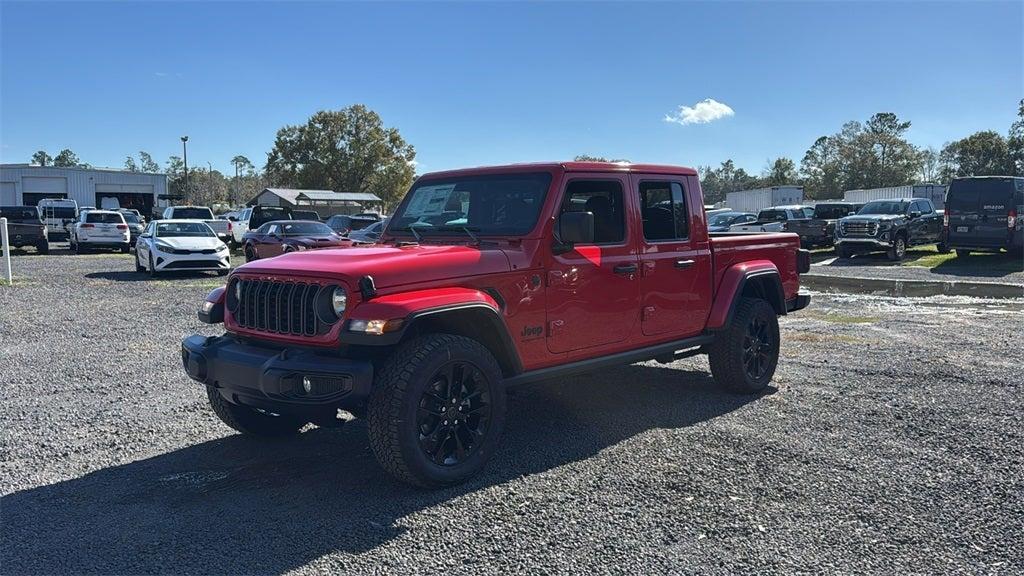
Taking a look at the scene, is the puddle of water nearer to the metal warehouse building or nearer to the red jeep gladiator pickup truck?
the red jeep gladiator pickup truck

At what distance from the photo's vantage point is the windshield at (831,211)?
1084 inches

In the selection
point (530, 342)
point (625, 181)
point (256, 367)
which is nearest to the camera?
point (256, 367)

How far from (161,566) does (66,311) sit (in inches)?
367

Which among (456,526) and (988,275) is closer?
(456,526)

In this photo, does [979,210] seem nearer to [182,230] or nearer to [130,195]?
[182,230]

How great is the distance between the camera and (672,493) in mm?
4285

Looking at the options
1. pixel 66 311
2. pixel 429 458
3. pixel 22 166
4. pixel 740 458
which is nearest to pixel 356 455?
pixel 429 458

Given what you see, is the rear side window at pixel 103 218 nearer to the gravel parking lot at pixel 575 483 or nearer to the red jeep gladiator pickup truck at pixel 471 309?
the gravel parking lot at pixel 575 483

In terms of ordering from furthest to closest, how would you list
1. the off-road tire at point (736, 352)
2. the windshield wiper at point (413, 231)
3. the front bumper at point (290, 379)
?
the off-road tire at point (736, 352)
the windshield wiper at point (413, 231)
the front bumper at point (290, 379)

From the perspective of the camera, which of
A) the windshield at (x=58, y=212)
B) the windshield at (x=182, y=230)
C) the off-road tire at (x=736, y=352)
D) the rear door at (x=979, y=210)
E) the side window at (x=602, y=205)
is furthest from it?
the windshield at (x=58, y=212)

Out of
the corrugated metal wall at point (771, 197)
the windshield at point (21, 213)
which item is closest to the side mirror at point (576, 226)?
the windshield at point (21, 213)

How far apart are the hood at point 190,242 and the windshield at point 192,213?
8.72 meters

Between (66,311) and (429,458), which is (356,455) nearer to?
(429,458)

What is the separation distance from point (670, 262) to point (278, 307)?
9.56ft
